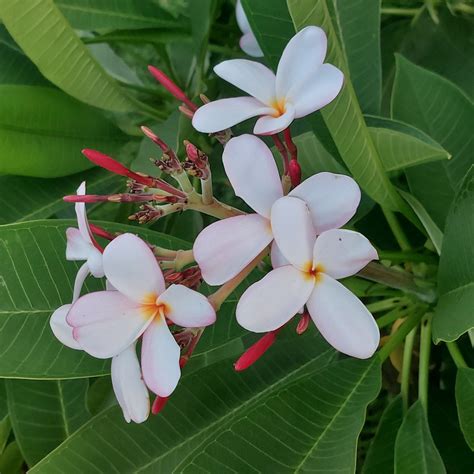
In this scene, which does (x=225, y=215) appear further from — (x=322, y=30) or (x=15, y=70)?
(x=15, y=70)

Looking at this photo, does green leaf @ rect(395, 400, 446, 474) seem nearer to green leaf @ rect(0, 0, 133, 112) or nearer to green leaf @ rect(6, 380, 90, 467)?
green leaf @ rect(6, 380, 90, 467)

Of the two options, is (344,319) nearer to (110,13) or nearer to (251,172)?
(251,172)

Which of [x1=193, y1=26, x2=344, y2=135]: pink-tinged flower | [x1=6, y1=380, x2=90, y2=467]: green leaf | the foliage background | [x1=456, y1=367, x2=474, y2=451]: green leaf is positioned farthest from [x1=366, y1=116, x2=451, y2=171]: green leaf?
[x1=6, y1=380, x2=90, y2=467]: green leaf

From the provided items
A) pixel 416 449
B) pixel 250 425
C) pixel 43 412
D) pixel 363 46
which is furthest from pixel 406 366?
pixel 43 412

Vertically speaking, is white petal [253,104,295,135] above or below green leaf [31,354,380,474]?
above

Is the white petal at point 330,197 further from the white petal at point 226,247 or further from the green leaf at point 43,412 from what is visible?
the green leaf at point 43,412
